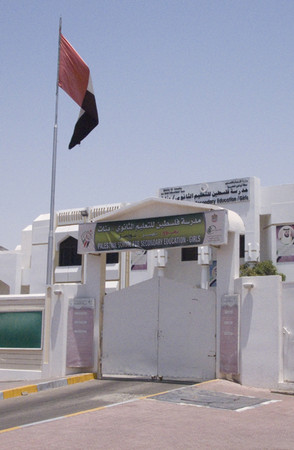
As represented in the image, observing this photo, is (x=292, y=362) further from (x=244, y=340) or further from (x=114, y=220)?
(x=114, y=220)

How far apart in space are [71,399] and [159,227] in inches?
168

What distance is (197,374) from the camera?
42.9 feet

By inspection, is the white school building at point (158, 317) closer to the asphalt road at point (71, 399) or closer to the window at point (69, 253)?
the asphalt road at point (71, 399)

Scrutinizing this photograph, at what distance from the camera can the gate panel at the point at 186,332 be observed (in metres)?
13.1

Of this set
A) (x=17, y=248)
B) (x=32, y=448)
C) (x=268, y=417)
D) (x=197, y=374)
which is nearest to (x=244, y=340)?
(x=197, y=374)

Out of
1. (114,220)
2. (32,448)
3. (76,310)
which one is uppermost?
(114,220)

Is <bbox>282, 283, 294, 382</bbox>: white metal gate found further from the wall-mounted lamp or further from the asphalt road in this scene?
the asphalt road

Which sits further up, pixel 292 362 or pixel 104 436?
pixel 292 362

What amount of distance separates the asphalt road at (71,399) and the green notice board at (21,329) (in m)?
2.15

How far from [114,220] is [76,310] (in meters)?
2.31

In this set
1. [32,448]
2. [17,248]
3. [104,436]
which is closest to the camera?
[32,448]

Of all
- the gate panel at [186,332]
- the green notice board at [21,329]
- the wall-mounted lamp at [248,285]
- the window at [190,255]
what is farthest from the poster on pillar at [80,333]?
the window at [190,255]

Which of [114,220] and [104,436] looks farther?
[114,220]

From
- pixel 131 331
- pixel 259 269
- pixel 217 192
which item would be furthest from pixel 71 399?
pixel 217 192
